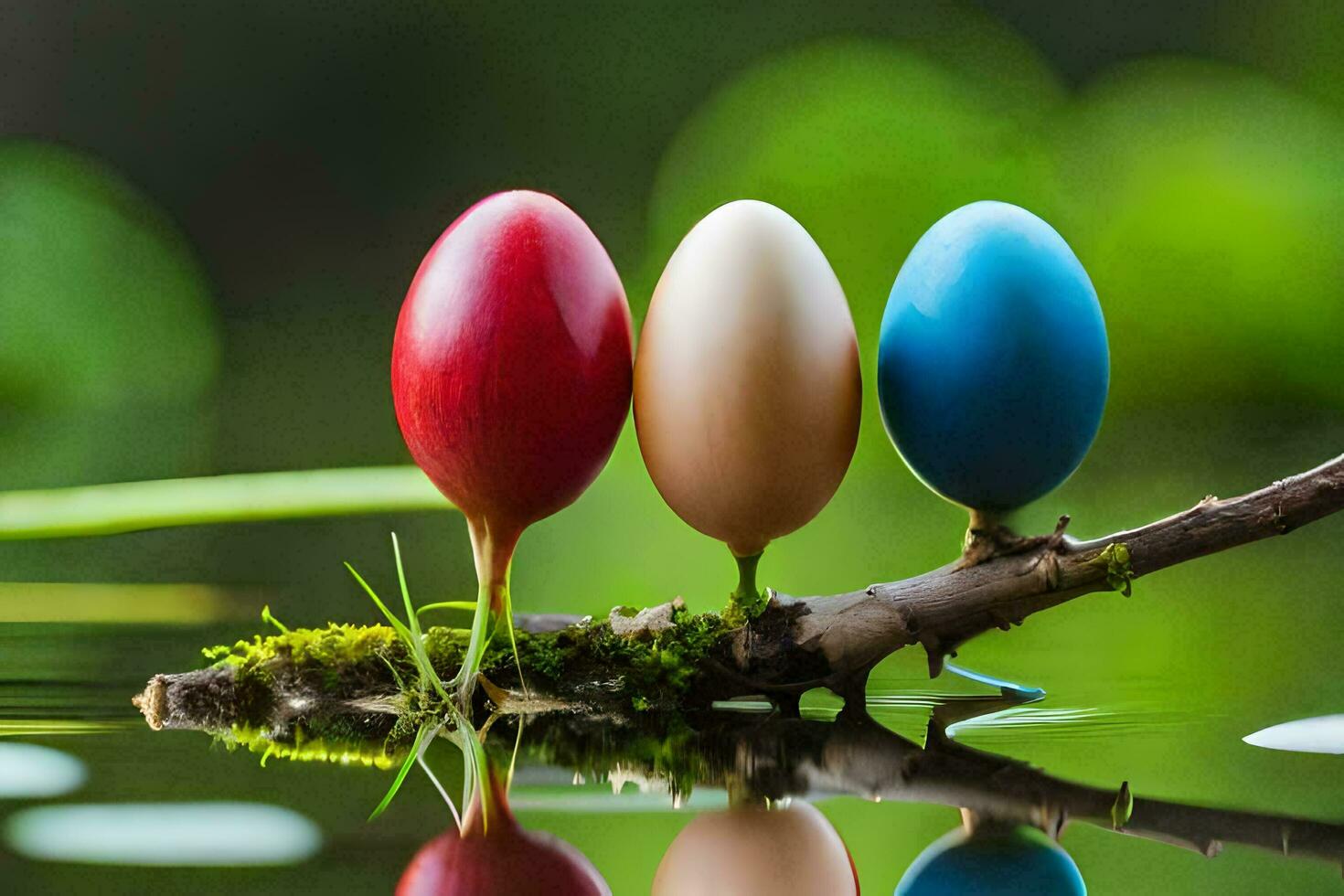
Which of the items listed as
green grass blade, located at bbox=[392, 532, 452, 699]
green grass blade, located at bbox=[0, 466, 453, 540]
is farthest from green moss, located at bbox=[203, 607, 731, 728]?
green grass blade, located at bbox=[0, 466, 453, 540]

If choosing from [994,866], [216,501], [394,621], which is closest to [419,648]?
[394,621]

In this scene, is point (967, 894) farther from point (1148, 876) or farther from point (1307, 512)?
point (1307, 512)

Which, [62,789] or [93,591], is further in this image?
[93,591]

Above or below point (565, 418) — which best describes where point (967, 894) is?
below

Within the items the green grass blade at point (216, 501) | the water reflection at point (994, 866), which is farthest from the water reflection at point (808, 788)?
the green grass blade at point (216, 501)

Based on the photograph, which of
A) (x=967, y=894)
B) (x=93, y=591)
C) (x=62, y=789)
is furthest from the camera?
(x=93, y=591)

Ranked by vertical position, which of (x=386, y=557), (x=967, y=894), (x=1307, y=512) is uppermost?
(x=386, y=557)

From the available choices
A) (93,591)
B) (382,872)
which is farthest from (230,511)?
(382,872)

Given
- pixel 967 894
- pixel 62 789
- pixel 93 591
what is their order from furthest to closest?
pixel 93 591
pixel 62 789
pixel 967 894
